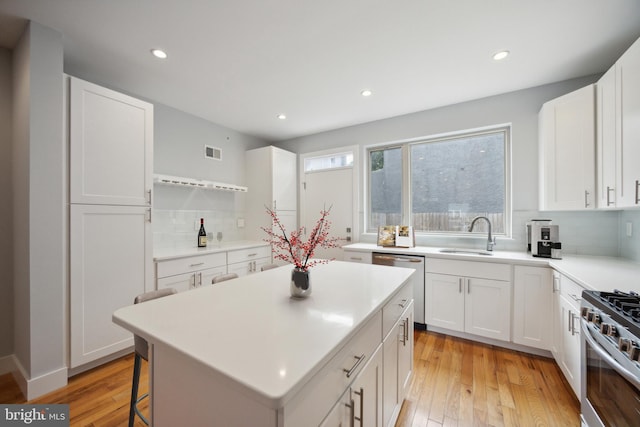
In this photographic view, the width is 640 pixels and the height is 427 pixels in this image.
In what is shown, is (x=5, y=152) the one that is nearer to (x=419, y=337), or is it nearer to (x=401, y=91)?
(x=401, y=91)

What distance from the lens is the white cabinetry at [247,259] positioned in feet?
10.4

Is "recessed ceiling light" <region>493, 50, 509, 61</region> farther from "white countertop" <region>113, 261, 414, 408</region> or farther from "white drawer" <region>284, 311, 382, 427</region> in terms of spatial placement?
"white drawer" <region>284, 311, 382, 427</region>

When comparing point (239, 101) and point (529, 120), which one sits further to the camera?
point (239, 101)

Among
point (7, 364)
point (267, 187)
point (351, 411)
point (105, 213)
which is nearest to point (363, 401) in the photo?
point (351, 411)

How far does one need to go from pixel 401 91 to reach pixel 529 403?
288 cm

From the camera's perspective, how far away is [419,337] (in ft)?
9.05

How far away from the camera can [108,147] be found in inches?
86.0

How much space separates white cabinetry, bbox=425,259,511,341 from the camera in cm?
244

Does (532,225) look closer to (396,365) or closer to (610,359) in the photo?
(610,359)

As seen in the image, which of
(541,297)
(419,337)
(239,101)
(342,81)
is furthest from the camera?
(239,101)

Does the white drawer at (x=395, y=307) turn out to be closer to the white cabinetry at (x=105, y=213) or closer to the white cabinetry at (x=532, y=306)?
the white cabinetry at (x=532, y=306)

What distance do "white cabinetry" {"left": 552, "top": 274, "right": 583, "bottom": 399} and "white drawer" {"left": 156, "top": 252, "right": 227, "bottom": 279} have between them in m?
3.16

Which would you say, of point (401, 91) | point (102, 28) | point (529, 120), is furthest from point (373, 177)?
point (102, 28)

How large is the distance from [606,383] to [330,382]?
1.33 metres
